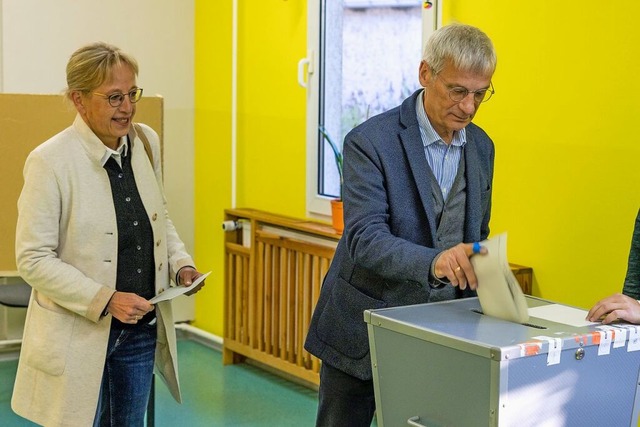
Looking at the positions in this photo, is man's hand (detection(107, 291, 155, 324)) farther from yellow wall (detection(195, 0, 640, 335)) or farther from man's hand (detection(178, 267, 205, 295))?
yellow wall (detection(195, 0, 640, 335))

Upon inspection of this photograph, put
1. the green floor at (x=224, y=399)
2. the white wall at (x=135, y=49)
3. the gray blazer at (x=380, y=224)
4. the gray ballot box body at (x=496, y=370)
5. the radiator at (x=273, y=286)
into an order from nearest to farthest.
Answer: the gray ballot box body at (x=496, y=370) → the gray blazer at (x=380, y=224) → the green floor at (x=224, y=399) → the radiator at (x=273, y=286) → the white wall at (x=135, y=49)

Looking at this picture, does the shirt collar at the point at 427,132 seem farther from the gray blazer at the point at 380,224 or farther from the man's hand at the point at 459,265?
the man's hand at the point at 459,265

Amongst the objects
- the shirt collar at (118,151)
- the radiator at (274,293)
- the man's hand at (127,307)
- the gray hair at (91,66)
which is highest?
the gray hair at (91,66)

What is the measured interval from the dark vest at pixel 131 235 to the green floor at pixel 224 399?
1.53 meters

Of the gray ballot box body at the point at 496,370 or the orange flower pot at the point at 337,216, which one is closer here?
the gray ballot box body at the point at 496,370

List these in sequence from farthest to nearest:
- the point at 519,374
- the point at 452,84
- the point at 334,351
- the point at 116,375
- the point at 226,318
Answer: the point at 226,318, the point at 116,375, the point at 334,351, the point at 452,84, the point at 519,374

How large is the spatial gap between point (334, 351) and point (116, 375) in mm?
650

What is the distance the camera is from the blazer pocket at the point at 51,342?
234 cm

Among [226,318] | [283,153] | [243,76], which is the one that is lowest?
[226,318]

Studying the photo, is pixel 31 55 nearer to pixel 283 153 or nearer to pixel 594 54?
pixel 283 153

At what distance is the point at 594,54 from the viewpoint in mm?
3041

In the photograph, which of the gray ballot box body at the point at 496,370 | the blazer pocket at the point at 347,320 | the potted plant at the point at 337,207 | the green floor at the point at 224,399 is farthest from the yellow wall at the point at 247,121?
the gray ballot box body at the point at 496,370

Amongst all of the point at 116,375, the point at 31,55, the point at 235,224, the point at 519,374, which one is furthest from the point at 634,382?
the point at 31,55

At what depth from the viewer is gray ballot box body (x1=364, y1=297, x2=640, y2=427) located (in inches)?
64.6
